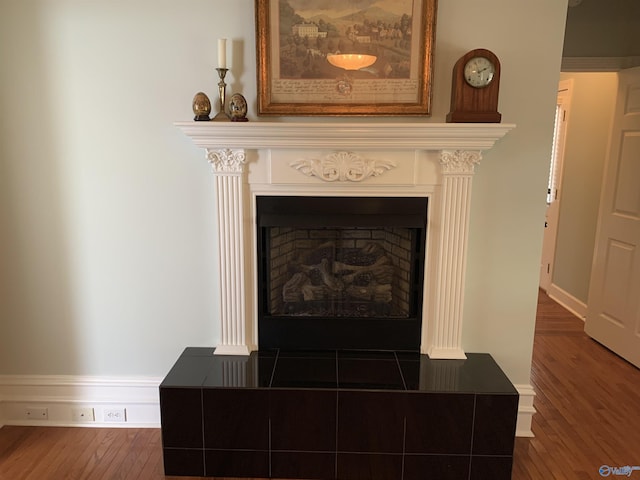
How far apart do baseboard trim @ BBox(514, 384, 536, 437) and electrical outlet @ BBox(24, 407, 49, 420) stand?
2.49m

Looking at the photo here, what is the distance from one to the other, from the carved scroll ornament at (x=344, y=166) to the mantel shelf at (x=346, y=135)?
0.21ft

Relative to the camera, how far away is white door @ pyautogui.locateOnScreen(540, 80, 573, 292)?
182 inches

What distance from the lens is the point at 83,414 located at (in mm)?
2545

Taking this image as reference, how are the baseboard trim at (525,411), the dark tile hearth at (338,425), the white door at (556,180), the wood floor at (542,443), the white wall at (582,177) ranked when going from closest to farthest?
the dark tile hearth at (338,425) < the wood floor at (542,443) < the baseboard trim at (525,411) < the white wall at (582,177) < the white door at (556,180)

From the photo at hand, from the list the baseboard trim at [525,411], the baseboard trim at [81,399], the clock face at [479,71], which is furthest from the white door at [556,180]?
the baseboard trim at [81,399]

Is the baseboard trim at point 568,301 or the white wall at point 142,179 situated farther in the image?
the baseboard trim at point 568,301

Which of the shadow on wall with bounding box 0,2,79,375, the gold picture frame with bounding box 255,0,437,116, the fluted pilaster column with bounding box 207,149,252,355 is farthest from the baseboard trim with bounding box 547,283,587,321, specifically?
the shadow on wall with bounding box 0,2,79,375

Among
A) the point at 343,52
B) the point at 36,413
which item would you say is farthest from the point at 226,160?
the point at 36,413

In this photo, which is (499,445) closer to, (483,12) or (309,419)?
(309,419)

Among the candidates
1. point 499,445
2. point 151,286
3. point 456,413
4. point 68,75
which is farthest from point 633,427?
point 68,75

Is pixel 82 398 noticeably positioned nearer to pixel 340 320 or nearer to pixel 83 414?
pixel 83 414

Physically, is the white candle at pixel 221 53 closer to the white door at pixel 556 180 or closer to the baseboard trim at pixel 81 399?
the baseboard trim at pixel 81 399

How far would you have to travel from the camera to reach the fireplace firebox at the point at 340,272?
2.32 meters

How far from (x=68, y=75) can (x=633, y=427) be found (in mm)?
3411
